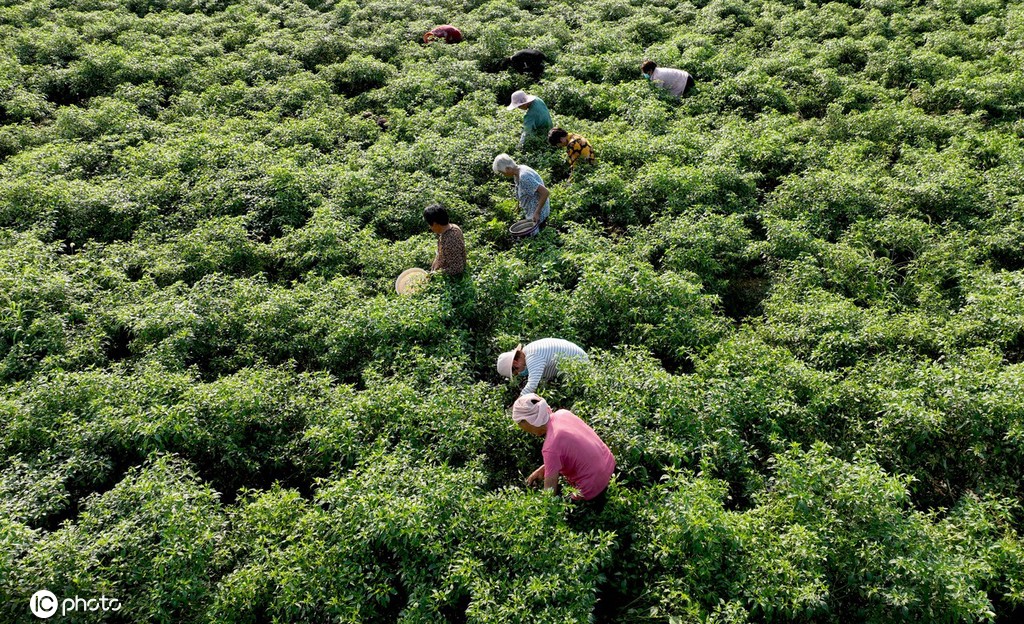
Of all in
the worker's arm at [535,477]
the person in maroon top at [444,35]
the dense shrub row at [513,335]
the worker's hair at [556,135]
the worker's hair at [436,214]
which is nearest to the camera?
the dense shrub row at [513,335]

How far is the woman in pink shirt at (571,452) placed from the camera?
6012 millimetres

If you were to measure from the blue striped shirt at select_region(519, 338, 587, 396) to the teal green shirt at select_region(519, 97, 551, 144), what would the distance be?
6.26m

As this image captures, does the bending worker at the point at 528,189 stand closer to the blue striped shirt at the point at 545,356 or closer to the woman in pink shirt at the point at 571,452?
the blue striped shirt at the point at 545,356

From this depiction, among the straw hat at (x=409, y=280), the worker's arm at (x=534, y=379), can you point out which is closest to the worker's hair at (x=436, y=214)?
the straw hat at (x=409, y=280)

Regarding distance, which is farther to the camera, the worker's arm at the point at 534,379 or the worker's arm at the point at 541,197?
the worker's arm at the point at 541,197

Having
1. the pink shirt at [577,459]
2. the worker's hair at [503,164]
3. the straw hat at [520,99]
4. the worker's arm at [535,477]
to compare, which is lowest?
the worker's arm at [535,477]

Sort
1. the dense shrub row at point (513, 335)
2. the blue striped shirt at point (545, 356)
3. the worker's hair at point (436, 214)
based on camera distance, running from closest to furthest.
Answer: the dense shrub row at point (513, 335) < the blue striped shirt at point (545, 356) < the worker's hair at point (436, 214)

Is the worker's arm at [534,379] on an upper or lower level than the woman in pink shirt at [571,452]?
lower

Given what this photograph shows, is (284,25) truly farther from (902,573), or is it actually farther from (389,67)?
(902,573)

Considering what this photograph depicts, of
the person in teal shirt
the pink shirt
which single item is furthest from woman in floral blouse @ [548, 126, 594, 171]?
the pink shirt

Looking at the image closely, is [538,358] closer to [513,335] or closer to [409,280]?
[513,335]

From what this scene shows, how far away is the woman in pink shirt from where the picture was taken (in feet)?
19.7

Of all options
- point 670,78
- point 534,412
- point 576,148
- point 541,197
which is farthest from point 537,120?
point 534,412
